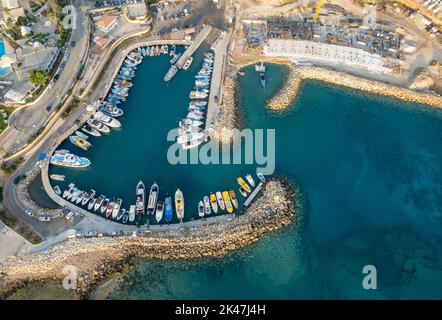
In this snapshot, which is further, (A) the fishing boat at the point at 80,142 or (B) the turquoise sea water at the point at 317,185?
(A) the fishing boat at the point at 80,142

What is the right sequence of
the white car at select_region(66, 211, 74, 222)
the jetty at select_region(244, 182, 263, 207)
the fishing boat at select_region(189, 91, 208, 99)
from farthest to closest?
the fishing boat at select_region(189, 91, 208, 99)
the jetty at select_region(244, 182, 263, 207)
the white car at select_region(66, 211, 74, 222)

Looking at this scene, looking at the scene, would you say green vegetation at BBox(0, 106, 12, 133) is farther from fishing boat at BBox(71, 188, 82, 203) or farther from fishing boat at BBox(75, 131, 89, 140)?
fishing boat at BBox(71, 188, 82, 203)

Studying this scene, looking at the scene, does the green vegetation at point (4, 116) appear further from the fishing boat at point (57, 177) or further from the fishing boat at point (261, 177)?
the fishing boat at point (261, 177)

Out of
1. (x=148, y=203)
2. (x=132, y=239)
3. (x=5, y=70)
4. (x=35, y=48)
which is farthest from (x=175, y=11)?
(x=132, y=239)

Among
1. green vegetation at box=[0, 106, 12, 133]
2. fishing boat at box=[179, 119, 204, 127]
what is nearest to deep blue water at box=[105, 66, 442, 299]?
fishing boat at box=[179, 119, 204, 127]

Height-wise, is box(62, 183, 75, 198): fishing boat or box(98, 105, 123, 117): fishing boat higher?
box(98, 105, 123, 117): fishing boat

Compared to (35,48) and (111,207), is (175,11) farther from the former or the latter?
(111,207)

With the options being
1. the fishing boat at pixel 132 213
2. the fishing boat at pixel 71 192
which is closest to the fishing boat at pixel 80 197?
the fishing boat at pixel 71 192
